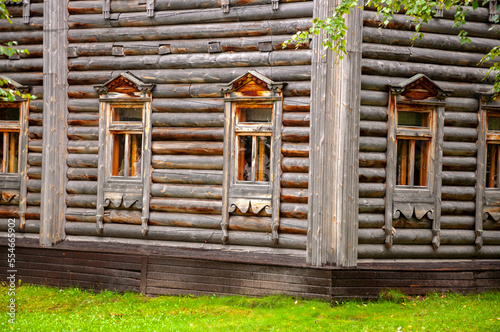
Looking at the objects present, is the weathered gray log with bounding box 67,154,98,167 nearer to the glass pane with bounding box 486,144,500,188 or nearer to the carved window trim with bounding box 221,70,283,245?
the carved window trim with bounding box 221,70,283,245


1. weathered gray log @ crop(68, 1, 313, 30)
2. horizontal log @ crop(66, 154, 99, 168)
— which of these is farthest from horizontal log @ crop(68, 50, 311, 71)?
horizontal log @ crop(66, 154, 99, 168)

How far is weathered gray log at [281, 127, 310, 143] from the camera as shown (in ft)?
31.9

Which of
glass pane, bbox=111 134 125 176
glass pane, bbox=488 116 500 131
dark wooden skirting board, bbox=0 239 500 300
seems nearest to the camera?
dark wooden skirting board, bbox=0 239 500 300

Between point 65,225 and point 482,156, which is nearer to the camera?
point 482,156

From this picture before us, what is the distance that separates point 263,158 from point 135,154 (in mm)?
2720

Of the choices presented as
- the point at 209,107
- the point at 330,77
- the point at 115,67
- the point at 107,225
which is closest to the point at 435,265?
the point at 330,77

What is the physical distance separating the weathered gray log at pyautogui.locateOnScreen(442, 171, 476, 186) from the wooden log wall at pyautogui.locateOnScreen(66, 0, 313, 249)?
110 inches

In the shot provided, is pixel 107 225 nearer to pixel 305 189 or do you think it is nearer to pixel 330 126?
pixel 305 189

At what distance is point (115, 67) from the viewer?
11.1 m

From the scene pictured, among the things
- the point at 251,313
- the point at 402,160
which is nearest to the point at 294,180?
the point at 402,160

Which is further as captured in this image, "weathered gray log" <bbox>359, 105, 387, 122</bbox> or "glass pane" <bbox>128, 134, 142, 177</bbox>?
"glass pane" <bbox>128, 134, 142, 177</bbox>

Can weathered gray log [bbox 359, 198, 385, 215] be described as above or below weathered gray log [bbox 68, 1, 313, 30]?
below

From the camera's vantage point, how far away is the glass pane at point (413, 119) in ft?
33.2

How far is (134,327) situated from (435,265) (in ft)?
18.0
